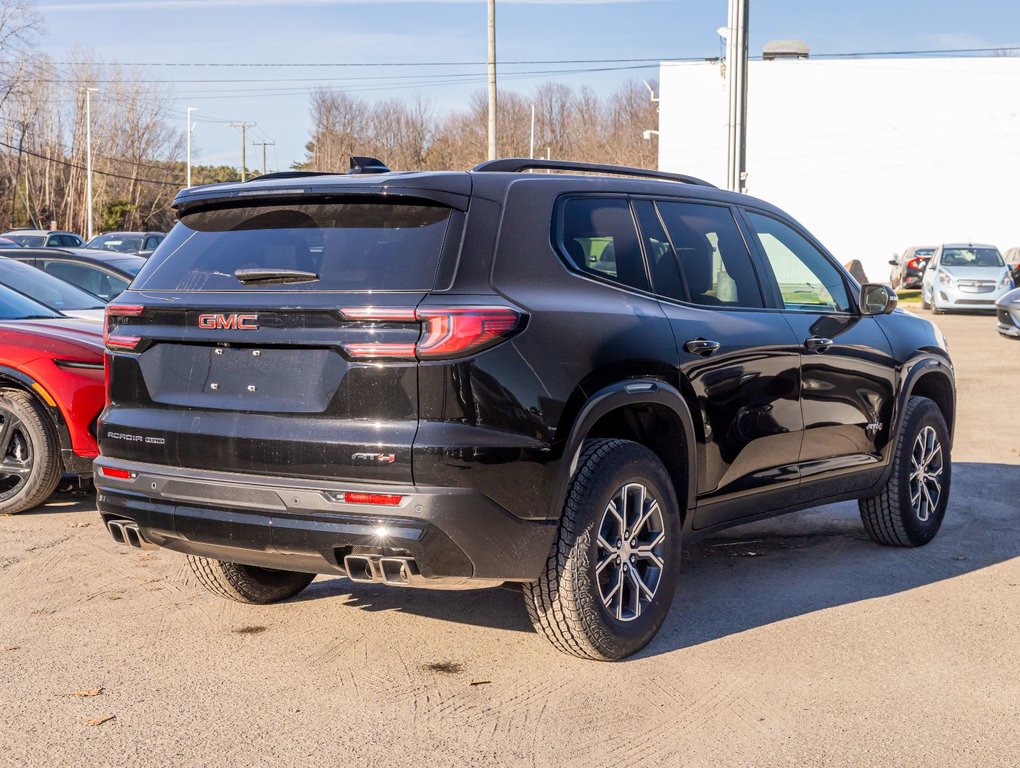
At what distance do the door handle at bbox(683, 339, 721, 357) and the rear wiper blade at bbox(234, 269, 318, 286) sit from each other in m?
1.62

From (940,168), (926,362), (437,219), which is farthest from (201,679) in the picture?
(940,168)

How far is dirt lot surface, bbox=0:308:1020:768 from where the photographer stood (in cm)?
402

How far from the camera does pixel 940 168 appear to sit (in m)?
52.8

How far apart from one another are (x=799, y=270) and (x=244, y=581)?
3.07 metres

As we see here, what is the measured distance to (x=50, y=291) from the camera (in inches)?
394

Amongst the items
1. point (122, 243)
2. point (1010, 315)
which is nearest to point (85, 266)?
point (1010, 315)

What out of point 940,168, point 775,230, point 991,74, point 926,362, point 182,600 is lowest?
point 182,600

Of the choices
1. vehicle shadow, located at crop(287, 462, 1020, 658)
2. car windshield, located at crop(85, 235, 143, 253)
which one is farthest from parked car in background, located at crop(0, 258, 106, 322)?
car windshield, located at crop(85, 235, 143, 253)

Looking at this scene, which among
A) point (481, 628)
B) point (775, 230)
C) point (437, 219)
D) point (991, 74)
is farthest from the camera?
point (991, 74)

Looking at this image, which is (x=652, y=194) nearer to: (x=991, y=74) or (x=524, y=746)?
(x=524, y=746)

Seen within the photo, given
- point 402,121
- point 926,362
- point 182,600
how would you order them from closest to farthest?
point 182,600
point 926,362
point 402,121

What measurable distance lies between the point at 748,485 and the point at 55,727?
10.1ft

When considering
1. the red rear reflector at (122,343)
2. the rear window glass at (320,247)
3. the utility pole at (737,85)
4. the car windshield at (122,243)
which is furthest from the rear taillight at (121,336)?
the car windshield at (122,243)

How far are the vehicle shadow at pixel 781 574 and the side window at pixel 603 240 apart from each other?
131 centimetres
